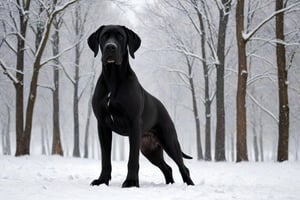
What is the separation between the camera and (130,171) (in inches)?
175

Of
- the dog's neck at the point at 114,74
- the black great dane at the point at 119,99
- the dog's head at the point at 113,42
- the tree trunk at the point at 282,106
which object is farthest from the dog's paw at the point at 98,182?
the tree trunk at the point at 282,106

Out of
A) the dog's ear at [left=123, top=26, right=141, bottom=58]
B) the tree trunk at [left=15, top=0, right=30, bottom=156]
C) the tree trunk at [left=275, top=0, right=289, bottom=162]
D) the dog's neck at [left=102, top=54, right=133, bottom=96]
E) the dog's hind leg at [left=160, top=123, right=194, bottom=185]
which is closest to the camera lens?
the dog's neck at [left=102, top=54, right=133, bottom=96]

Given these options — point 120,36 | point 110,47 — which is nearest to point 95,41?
point 120,36

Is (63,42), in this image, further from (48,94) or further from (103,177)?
(103,177)

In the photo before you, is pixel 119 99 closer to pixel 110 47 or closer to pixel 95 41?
pixel 110 47

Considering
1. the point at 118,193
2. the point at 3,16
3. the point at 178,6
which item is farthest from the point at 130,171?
the point at 178,6

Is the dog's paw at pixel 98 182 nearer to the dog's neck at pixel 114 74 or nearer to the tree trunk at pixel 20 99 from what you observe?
the dog's neck at pixel 114 74

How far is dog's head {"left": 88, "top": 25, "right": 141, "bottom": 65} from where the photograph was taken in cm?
426

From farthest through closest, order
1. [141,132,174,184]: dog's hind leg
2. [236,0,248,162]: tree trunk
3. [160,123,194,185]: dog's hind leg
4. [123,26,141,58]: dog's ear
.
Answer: [236,0,248,162]: tree trunk < [141,132,174,184]: dog's hind leg < [160,123,194,185]: dog's hind leg < [123,26,141,58]: dog's ear

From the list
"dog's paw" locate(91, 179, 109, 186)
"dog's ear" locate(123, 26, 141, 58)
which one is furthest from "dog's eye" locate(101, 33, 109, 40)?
"dog's paw" locate(91, 179, 109, 186)

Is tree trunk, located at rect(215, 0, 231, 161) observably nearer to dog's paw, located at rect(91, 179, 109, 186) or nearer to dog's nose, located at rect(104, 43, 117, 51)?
dog's paw, located at rect(91, 179, 109, 186)

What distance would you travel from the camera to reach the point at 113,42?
4.34 meters

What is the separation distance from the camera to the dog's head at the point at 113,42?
4258 mm

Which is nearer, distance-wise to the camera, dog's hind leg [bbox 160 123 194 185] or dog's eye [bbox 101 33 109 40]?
dog's eye [bbox 101 33 109 40]
